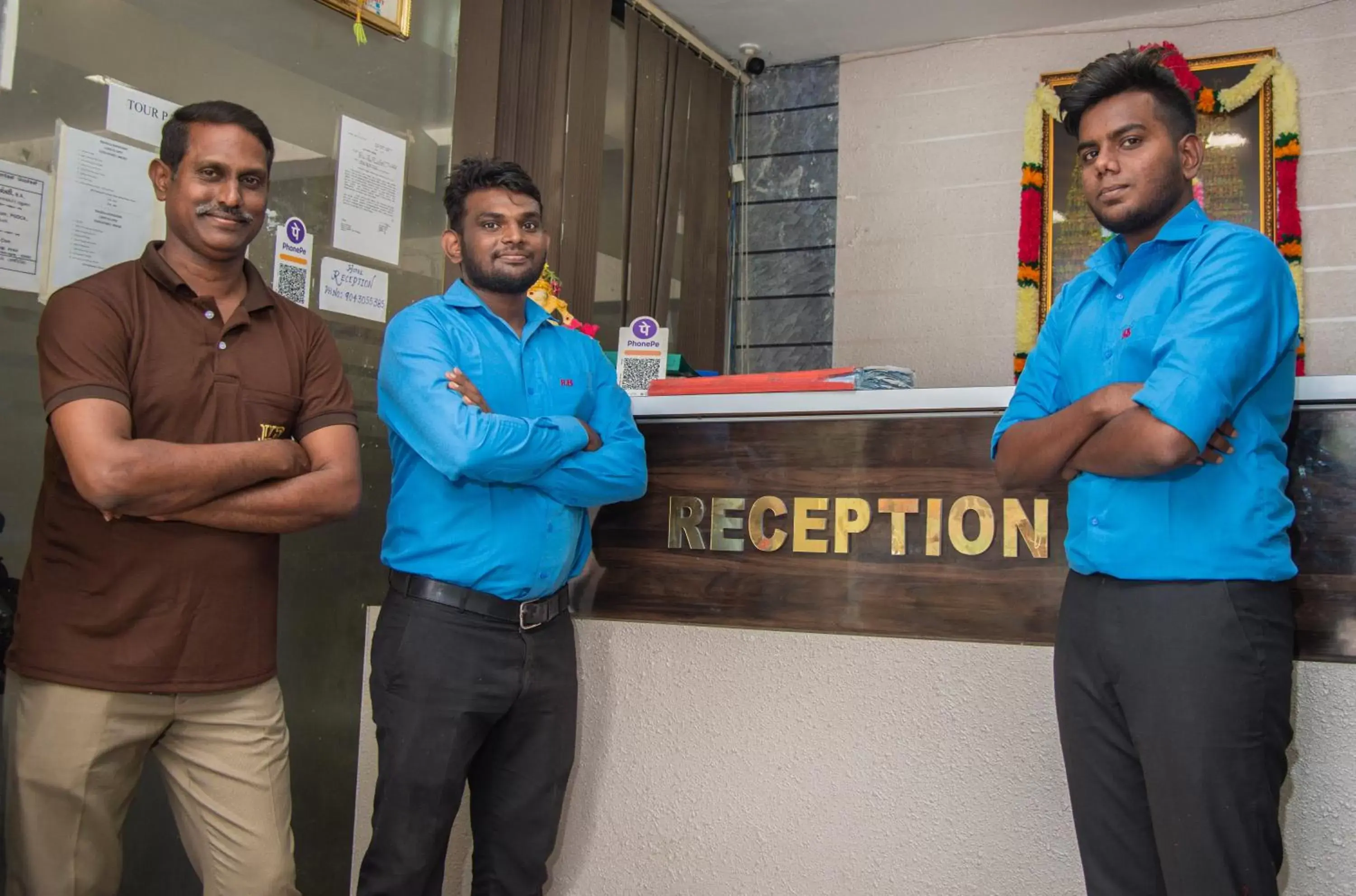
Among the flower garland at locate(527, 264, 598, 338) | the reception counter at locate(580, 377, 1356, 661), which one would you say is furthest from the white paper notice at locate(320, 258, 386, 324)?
the reception counter at locate(580, 377, 1356, 661)

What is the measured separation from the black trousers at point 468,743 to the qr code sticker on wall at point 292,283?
0.96 m

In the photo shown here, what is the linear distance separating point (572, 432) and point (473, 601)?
14.3 inches

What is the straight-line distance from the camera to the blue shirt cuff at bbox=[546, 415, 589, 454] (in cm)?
222

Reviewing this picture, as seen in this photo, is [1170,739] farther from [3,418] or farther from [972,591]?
[3,418]

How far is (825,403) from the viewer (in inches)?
97.8

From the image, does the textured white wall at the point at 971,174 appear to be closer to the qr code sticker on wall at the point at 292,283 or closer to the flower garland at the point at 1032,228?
the flower garland at the point at 1032,228

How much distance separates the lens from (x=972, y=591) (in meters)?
2.31

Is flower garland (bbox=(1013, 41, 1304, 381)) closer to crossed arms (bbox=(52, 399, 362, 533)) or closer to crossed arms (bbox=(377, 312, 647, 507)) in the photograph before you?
crossed arms (bbox=(377, 312, 647, 507))

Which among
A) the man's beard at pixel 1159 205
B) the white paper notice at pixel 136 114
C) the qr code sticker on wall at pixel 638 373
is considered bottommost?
the qr code sticker on wall at pixel 638 373

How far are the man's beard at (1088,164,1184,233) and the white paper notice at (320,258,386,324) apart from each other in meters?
1.93

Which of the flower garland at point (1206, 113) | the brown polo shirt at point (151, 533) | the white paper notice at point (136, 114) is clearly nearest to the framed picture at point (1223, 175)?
the flower garland at point (1206, 113)

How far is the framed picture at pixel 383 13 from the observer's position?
3070 millimetres

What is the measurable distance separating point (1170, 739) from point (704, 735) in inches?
44.7

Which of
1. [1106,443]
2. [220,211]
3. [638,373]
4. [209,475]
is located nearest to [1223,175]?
[638,373]
